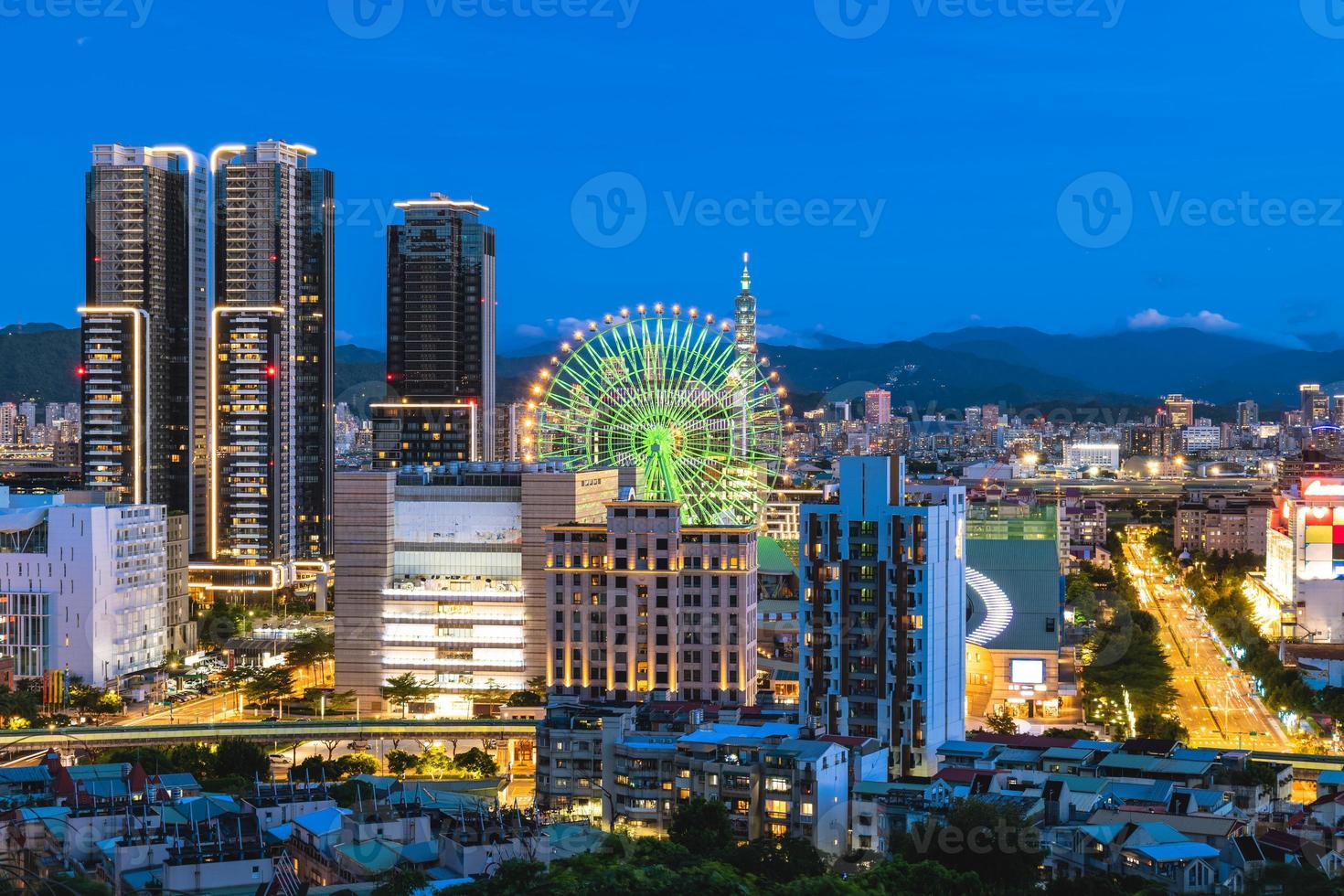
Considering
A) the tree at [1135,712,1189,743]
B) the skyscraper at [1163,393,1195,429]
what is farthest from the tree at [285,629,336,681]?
the skyscraper at [1163,393,1195,429]

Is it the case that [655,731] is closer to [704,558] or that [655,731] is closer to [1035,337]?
[704,558]

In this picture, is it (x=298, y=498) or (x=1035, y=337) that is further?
(x=1035, y=337)

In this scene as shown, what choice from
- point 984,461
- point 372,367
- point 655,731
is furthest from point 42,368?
point 655,731

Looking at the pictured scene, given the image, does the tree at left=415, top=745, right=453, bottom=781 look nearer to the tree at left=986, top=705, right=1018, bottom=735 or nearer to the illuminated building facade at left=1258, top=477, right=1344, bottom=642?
the tree at left=986, top=705, right=1018, bottom=735

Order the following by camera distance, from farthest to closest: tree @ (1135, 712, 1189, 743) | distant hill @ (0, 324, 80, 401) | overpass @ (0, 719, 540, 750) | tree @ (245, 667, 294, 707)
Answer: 1. distant hill @ (0, 324, 80, 401)
2. tree @ (245, 667, 294, 707)
3. tree @ (1135, 712, 1189, 743)
4. overpass @ (0, 719, 540, 750)

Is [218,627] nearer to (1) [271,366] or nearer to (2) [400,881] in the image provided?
(1) [271,366]

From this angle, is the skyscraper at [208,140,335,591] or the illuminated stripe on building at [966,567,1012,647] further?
the skyscraper at [208,140,335,591]

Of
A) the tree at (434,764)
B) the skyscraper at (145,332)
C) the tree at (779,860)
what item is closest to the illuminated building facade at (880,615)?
the tree at (779,860)

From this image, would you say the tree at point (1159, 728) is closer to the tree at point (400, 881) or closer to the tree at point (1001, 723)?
the tree at point (1001, 723)
